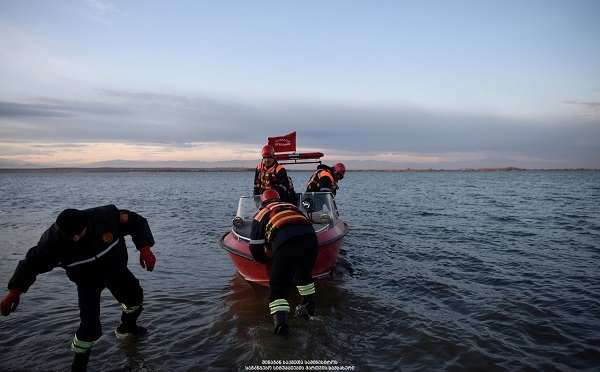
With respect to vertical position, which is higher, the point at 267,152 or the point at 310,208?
the point at 267,152

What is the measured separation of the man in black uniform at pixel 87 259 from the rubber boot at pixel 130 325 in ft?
0.94

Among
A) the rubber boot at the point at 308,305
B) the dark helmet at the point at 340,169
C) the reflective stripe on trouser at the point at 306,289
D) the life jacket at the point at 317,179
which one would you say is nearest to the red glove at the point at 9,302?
the reflective stripe on trouser at the point at 306,289

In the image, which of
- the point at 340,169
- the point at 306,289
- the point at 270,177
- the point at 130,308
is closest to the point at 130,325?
the point at 130,308

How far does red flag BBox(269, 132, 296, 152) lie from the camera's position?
10.2 meters

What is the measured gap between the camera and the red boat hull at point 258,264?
6.09 meters

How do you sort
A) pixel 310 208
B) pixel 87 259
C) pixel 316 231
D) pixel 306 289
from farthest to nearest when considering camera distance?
pixel 310 208
pixel 316 231
pixel 306 289
pixel 87 259

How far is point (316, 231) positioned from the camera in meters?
6.76

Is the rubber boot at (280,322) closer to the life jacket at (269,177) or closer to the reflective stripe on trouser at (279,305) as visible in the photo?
the reflective stripe on trouser at (279,305)

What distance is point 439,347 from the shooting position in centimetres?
468

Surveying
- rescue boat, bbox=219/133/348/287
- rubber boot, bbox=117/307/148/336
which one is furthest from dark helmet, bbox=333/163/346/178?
rubber boot, bbox=117/307/148/336

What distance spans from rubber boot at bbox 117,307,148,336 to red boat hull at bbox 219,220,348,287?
1832 mm

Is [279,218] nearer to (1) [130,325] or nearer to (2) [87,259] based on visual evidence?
(2) [87,259]

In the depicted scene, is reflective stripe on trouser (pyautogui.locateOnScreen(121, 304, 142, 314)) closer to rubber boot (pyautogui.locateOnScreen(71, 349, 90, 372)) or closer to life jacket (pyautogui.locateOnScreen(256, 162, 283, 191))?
rubber boot (pyautogui.locateOnScreen(71, 349, 90, 372))

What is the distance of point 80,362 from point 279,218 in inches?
108
